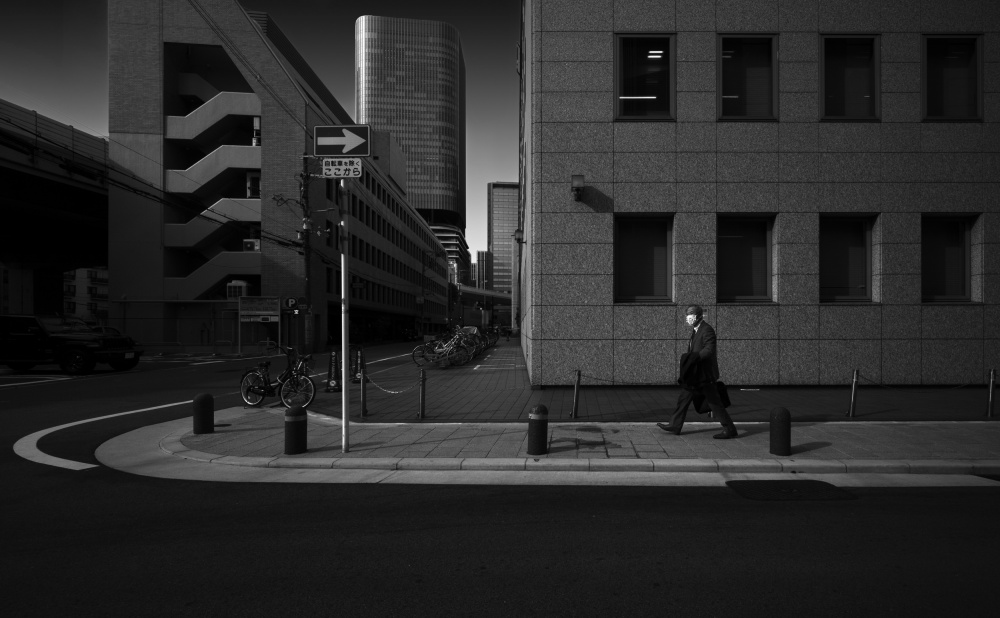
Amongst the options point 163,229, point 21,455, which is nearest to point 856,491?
point 21,455

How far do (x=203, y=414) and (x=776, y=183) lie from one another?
12.6m

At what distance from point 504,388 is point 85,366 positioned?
15560 millimetres

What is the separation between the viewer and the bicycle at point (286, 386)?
11477mm

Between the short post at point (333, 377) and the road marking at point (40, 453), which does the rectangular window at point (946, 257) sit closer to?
the short post at point (333, 377)

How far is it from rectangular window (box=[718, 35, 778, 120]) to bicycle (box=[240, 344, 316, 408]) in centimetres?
1120

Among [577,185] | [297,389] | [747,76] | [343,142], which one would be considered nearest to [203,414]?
[297,389]

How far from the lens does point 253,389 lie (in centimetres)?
1165

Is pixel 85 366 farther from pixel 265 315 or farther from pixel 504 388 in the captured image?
pixel 504 388

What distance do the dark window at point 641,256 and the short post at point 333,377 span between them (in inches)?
295

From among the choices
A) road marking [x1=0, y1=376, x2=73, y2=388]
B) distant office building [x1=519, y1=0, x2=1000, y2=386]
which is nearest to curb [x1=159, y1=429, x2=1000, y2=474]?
distant office building [x1=519, y1=0, x2=1000, y2=386]

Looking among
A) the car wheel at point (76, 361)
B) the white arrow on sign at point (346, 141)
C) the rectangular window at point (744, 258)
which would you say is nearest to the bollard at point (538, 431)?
the white arrow on sign at point (346, 141)

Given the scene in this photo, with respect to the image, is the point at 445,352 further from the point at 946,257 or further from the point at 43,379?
the point at 946,257

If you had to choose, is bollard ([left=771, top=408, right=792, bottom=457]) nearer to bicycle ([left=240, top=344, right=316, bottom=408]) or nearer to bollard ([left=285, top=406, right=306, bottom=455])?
bollard ([left=285, top=406, right=306, bottom=455])

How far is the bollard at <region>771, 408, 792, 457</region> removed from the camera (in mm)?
6976
